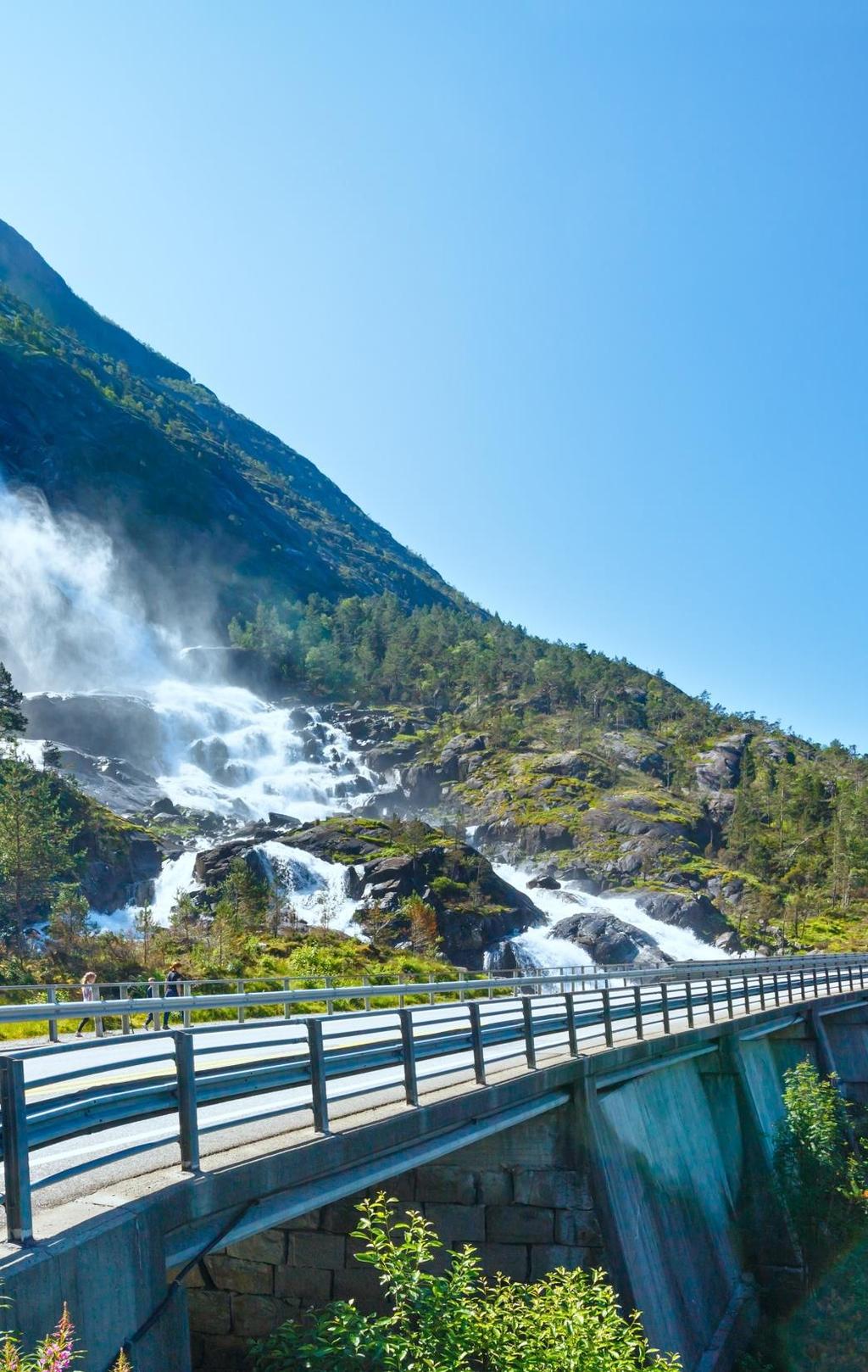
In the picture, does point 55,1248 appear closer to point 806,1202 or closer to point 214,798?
point 806,1202

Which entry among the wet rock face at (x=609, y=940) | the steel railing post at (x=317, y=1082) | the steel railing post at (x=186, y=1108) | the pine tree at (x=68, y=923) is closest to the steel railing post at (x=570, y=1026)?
the steel railing post at (x=317, y=1082)

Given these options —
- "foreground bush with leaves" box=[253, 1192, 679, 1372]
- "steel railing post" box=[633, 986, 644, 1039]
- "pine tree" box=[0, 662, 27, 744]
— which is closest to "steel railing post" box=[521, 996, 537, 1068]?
"foreground bush with leaves" box=[253, 1192, 679, 1372]

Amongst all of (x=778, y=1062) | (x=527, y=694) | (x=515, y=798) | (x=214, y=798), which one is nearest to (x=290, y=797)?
Answer: (x=214, y=798)

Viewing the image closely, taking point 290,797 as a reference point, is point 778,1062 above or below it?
below

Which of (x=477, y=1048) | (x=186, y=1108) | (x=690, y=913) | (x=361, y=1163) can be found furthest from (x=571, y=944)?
(x=186, y=1108)

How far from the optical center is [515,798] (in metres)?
118

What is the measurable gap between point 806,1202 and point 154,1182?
727 inches

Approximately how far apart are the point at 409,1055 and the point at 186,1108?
3516 mm

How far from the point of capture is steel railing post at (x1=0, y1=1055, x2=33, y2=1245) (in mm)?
5445

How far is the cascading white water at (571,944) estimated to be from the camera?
74.7 metres

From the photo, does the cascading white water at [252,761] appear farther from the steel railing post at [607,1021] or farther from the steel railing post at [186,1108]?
the steel railing post at [186,1108]

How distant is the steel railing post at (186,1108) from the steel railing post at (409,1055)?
322 cm

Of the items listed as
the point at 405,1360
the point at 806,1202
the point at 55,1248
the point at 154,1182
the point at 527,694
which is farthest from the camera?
the point at 527,694

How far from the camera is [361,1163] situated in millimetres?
8984
